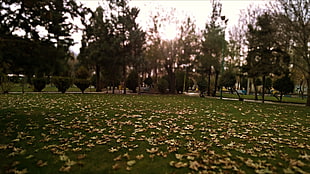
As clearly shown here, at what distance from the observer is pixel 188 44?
76.8 ft

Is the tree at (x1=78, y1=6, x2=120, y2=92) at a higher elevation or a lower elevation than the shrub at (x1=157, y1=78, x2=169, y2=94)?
higher

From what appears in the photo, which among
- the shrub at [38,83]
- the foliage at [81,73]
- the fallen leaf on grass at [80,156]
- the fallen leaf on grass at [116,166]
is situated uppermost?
the foliage at [81,73]

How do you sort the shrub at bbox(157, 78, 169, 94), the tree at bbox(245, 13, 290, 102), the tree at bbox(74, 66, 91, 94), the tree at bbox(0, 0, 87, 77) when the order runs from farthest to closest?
the shrub at bbox(157, 78, 169, 94)
the tree at bbox(74, 66, 91, 94)
the tree at bbox(245, 13, 290, 102)
the tree at bbox(0, 0, 87, 77)

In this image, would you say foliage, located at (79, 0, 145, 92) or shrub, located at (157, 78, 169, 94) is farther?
shrub, located at (157, 78, 169, 94)

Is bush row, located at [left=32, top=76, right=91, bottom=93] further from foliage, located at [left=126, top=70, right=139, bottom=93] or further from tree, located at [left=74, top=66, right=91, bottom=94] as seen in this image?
foliage, located at [left=126, top=70, right=139, bottom=93]

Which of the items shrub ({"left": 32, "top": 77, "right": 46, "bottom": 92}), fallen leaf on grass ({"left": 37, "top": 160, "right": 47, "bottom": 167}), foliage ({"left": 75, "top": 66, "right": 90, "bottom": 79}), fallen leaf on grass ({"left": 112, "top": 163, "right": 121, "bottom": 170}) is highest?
foliage ({"left": 75, "top": 66, "right": 90, "bottom": 79})

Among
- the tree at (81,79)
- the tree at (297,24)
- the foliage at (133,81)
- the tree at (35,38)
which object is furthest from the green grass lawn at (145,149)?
the foliage at (133,81)

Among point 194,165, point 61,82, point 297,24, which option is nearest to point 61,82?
point 61,82

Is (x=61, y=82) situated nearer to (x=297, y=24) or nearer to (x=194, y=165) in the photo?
(x=194, y=165)

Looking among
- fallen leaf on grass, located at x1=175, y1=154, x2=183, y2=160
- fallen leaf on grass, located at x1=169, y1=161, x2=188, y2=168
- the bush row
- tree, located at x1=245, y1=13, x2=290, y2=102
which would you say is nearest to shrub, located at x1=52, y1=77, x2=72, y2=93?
the bush row

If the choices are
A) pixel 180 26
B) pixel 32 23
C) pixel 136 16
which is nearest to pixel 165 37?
pixel 180 26

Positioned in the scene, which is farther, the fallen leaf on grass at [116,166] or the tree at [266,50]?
the tree at [266,50]

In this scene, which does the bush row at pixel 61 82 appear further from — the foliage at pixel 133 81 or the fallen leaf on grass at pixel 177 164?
the fallen leaf on grass at pixel 177 164

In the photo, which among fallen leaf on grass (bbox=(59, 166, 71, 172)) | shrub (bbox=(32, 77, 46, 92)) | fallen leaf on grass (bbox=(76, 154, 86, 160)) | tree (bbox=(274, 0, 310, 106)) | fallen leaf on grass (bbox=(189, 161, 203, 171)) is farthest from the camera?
shrub (bbox=(32, 77, 46, 92))
